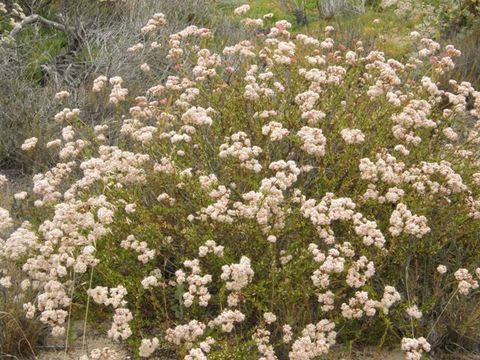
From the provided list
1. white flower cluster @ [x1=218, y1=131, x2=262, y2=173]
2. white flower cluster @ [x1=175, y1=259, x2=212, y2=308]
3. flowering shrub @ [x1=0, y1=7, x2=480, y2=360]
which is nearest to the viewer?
white flower cluster @ [x1=175, y1=259, x2=212, y2=308]

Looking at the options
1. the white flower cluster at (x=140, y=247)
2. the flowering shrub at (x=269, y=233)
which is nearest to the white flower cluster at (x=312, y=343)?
the flowering shrub at (x=269, y=233)

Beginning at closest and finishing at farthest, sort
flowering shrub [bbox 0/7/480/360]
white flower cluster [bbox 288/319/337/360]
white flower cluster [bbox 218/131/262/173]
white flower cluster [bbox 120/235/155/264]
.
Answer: white flower cluster [bbox 288/319/337/360] → flowering shrub [bbox 0/7/480/360] → white flower cluster [bbox 120/235/155/264] → white flower cluster [bbox 218/131/262/173]

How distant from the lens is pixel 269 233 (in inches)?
130

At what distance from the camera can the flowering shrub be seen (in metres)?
3.09

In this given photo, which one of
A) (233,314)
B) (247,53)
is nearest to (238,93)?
(247,53)

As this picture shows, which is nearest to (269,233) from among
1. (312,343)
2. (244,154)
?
(244,154)

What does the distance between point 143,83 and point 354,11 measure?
432 cm

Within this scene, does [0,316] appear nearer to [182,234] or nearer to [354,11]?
[182,234]

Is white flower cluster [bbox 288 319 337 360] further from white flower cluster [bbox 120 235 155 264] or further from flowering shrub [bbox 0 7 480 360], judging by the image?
white flower cluster [bbox 120 235 155 264]

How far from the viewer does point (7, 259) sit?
356 centimetres

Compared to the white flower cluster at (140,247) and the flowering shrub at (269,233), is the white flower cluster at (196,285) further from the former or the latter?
the white flower cluster at (140,247)

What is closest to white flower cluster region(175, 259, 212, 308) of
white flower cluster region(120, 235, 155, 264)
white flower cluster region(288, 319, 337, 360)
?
white flower cluster region(120, 235, 155, 264)

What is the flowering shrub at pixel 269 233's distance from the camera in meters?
3.09

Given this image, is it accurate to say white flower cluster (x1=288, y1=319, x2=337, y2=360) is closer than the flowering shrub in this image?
Yes
